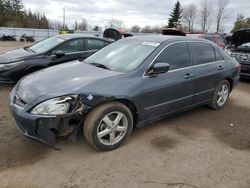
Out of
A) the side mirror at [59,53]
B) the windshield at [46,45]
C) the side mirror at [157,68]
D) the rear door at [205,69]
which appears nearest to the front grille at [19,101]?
the side mirror at [157,68]

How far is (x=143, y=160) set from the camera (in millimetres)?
3619

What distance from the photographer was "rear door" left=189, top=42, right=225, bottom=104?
16.3ft

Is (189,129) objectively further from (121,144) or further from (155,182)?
(155,182)

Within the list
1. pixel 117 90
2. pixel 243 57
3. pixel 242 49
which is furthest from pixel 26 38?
pixel 117 90

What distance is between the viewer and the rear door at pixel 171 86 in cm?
412

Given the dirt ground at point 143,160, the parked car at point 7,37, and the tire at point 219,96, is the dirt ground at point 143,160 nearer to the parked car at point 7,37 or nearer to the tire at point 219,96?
the tire at point 219,96

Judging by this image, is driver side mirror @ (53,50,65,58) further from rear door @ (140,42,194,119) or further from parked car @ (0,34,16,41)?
parked car @ (0,34,16,41)

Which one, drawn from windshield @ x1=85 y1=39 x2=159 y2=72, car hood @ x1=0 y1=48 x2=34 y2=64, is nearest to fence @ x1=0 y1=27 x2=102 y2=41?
car hood @ x1=0 y1=48 x2=34 y2=64

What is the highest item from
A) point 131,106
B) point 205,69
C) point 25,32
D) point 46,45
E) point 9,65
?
point 25,32

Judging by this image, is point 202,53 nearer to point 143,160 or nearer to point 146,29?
point 143,160

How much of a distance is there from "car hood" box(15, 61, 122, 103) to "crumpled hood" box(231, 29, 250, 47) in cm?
756

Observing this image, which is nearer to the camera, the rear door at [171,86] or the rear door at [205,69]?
the rear door at [171,86]

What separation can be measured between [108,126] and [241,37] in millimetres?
8207

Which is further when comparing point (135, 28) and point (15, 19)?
point (135, 28)
